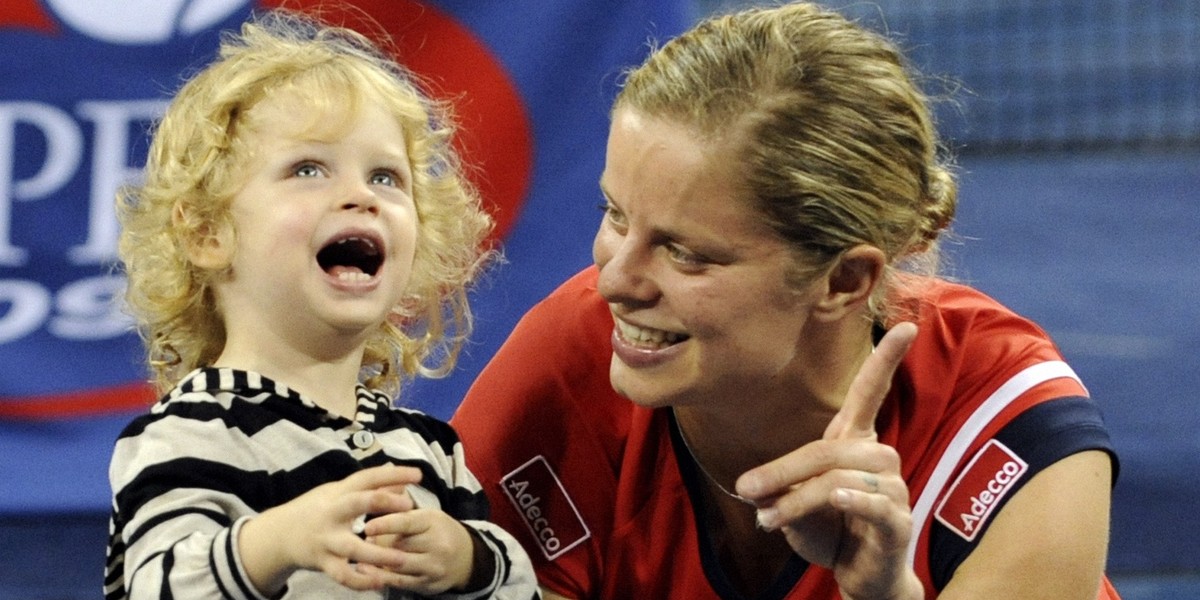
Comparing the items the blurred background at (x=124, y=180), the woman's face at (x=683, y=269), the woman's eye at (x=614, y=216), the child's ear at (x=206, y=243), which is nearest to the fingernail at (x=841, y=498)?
the woman's face at (x=683, y=269)

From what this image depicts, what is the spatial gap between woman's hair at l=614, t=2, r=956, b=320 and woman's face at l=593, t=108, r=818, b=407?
2cm

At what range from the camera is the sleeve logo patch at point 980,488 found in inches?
71.4

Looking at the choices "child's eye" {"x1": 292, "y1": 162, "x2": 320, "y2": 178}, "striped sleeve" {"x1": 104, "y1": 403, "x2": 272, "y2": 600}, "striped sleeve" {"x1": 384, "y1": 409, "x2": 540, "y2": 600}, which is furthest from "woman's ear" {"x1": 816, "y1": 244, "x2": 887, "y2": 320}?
"striped sleeve" {"x1": 104, "y1": 403, "x2": 272, "y2": 600}

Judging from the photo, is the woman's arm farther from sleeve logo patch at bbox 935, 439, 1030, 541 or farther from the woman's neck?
the woman's neck

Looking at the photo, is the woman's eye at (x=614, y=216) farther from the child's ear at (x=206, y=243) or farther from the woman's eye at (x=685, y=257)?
the child's ear at (x=206, y=243)

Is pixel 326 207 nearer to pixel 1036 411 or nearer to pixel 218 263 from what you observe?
pixel 218 263

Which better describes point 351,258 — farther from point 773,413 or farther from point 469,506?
point 773,413

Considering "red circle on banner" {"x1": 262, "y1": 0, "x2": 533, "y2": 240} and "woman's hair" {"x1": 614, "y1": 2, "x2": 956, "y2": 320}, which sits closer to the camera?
"woman's hair" {"x1": 614, "y1": 2, "x2": 956, "y2": 320}

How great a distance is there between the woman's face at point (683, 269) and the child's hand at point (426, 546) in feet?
0.82

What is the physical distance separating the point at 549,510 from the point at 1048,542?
0.54m

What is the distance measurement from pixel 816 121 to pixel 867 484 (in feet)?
1.23

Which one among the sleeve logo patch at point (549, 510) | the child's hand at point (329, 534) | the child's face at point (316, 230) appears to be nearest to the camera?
the child's hand at point (329, 534)

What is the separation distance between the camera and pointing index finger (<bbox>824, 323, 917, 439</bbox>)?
1568mm

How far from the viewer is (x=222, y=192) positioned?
1741 mm
